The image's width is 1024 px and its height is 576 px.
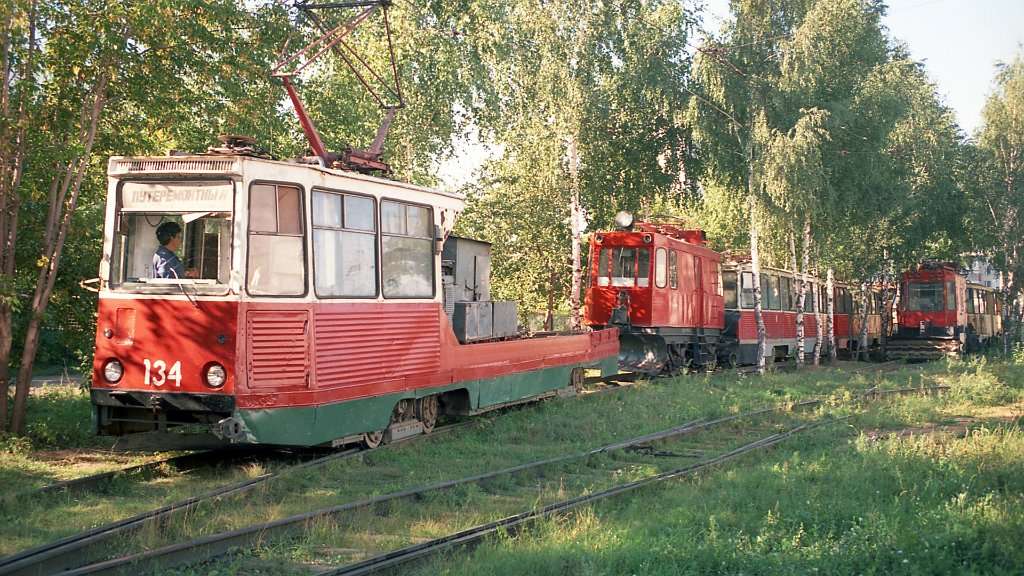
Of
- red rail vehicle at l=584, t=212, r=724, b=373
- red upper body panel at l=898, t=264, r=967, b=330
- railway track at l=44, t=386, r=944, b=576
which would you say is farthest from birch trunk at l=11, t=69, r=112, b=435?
red upper body panel at l=898, t=264, r=967, b=330

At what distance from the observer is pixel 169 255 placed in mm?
8930

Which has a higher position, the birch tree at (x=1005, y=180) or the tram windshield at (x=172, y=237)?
the birch tree at (x=1005, y=180)

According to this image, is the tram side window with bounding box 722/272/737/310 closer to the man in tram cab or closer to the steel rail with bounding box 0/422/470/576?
the man in tram cab

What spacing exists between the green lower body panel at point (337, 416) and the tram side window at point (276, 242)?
3.90 ft

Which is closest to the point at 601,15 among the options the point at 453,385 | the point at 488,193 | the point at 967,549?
the point at 488,193

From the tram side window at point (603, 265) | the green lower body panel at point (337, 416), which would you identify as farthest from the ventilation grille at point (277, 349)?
the tram side window at point (603, 265)

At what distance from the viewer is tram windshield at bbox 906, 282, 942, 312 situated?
32531 millimetres

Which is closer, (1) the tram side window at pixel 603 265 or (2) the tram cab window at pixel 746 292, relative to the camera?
(1) the tram side window at pixel 603 265

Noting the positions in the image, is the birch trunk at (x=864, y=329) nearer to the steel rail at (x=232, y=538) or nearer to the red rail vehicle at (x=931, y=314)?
the red rail vehicle at (x=931, y=314)

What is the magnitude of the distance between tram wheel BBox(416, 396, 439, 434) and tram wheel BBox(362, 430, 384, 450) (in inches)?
32.3

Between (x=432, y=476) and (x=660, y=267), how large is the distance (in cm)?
1266

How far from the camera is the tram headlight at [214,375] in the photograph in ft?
28.1

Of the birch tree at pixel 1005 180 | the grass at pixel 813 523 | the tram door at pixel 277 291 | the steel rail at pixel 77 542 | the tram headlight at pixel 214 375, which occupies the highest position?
the birch tree at pixel 1005 180

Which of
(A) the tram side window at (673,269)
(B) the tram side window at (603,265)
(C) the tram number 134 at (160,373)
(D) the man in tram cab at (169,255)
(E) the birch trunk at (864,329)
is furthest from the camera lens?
(E) the birch trunk at (864,329)
